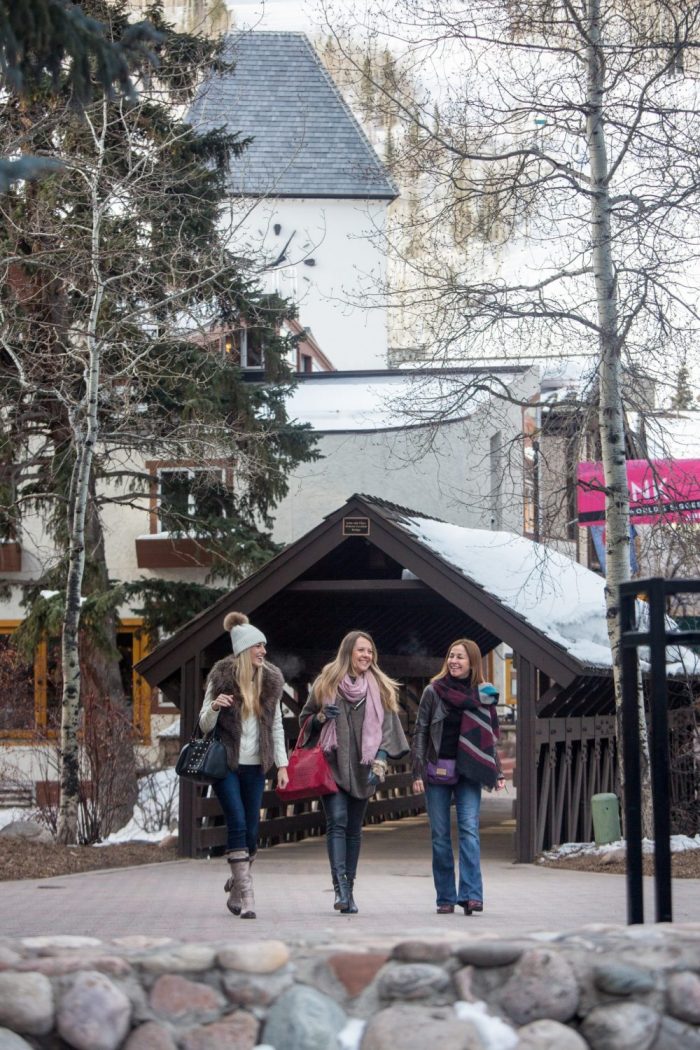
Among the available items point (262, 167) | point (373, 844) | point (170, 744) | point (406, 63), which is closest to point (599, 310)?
point (406, 63)

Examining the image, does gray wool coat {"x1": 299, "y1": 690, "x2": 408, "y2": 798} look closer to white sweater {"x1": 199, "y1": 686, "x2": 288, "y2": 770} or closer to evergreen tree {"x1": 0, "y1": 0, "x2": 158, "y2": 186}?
white sweater {"x1": 199, "y1": 686, "x2": 288, "y2": 770}

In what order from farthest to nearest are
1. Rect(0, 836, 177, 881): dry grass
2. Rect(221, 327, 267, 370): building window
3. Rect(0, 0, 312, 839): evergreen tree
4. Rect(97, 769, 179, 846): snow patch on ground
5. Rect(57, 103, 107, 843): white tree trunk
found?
Rect(221, 327, 267, 370): building window
Rect(97, 769, 179, 846): snow patch on ground
Rect(0, 0, 312, 839): evergreen tree
Rect(57, 103, 107, 843): white tree trunk
Rect(0, 836, 177, 881): dry grass

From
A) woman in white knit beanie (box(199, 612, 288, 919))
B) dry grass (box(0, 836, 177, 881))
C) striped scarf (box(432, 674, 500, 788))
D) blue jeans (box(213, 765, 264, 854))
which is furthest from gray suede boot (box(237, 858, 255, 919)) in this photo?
dry grass (box(0, 836, 177, 881))

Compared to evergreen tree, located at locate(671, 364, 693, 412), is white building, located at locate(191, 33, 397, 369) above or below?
above

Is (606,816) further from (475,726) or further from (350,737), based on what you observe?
(350,737)

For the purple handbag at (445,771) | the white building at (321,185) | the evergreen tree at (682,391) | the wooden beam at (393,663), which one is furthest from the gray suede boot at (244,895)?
the white building at (321,185)

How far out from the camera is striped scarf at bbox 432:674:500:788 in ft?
34.2

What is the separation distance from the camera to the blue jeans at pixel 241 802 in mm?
10312

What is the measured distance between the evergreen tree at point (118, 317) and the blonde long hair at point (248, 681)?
6659 millimetres

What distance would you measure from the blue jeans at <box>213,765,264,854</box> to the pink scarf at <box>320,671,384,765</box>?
51 cm

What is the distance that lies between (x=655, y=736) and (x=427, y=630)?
49.9 ft

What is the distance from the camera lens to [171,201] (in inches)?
747

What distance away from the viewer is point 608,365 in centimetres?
1573

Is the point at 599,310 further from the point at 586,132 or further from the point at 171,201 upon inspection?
the point at 171,201
